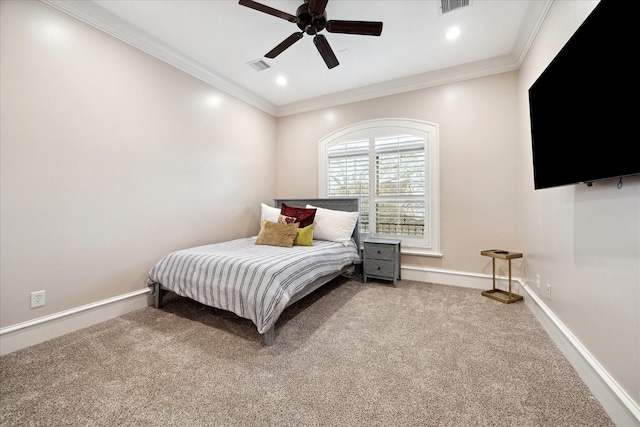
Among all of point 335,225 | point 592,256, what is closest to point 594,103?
point 592,256

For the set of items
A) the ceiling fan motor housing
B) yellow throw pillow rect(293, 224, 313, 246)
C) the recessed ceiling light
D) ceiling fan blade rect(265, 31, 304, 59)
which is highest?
the recessed ceiling light

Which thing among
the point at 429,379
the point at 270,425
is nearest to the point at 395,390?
the point at 429,379

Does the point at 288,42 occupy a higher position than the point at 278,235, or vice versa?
the point at 288,42

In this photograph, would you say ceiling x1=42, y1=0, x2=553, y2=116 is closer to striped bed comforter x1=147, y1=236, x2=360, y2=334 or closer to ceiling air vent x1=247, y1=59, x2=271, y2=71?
ceiling air vent x1=247, y1=59, x2=271, y2=71

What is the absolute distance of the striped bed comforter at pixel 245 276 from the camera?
6.25ft

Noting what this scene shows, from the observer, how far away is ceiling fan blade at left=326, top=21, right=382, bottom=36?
202 centimetres

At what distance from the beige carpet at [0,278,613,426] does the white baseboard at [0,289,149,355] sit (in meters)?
0.09

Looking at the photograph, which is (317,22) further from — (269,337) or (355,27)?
(269,337)

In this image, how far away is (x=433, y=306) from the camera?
265cm

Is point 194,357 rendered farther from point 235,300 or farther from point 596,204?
point 596,204

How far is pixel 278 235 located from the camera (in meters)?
3.08

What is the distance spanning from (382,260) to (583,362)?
2020mm

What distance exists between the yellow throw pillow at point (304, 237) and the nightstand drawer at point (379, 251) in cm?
81

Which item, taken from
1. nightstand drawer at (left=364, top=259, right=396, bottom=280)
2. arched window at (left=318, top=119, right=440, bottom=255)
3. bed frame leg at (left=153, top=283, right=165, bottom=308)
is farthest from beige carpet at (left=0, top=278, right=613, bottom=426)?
arched window at (left=318, top=119, right=440, bottom=255)
